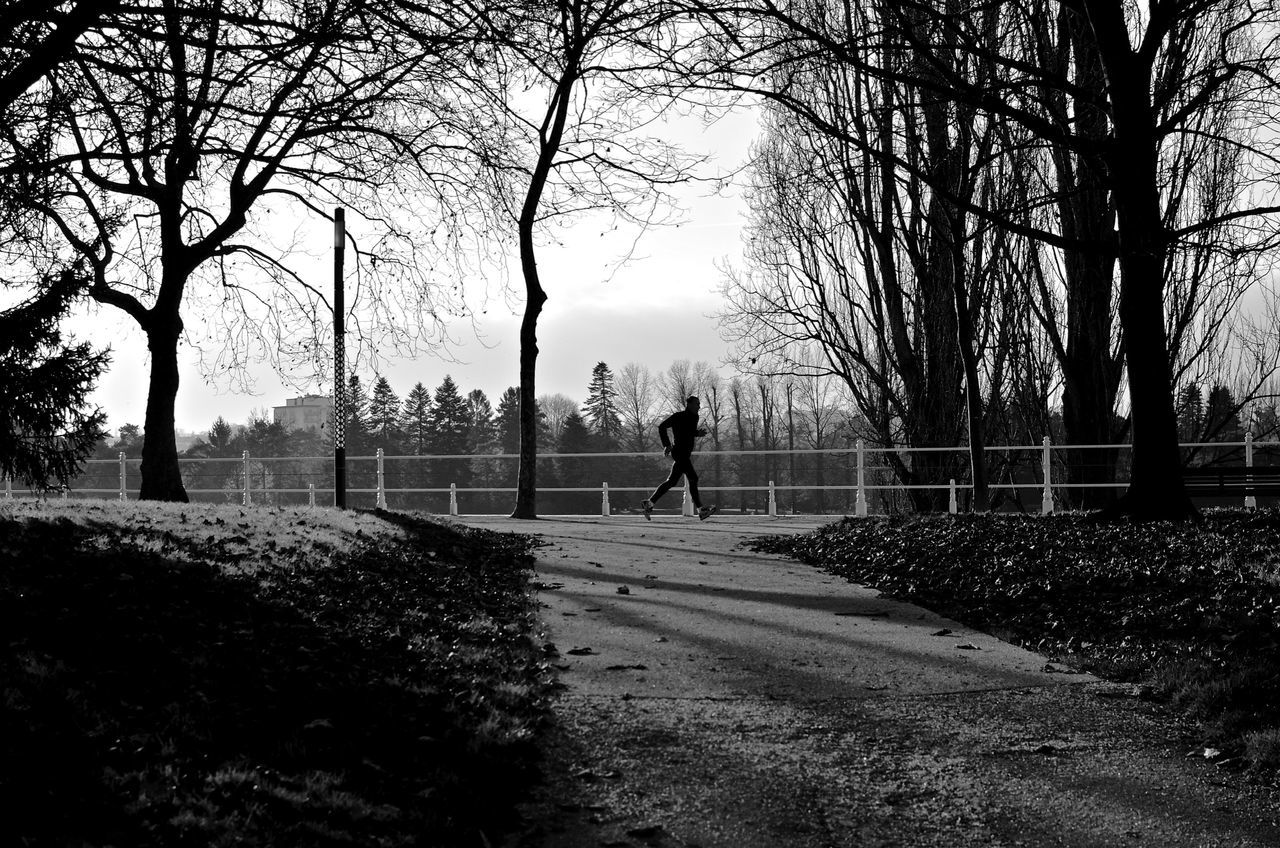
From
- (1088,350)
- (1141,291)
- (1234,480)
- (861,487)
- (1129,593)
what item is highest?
(1088,350)

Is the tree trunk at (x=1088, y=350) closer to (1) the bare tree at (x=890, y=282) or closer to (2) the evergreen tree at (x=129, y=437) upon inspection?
(1) the bare tree at (x=890, y=282)

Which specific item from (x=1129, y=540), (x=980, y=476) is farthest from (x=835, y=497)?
(x=1129, y=540)

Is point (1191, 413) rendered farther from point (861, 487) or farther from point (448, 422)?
point (448, 422)

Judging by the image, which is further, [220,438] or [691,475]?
[220,438]

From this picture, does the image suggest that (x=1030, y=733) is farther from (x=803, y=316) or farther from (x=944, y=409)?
(x=803, y=316)

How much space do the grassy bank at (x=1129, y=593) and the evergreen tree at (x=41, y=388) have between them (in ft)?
27.8

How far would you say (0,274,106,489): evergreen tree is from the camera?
10742 millimetres

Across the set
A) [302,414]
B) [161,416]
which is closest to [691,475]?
[161,416]

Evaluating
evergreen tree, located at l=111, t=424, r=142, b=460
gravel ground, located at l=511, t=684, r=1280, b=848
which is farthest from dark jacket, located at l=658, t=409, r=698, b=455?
evergreen tree, located at l=111, t=424, r=142, b=460

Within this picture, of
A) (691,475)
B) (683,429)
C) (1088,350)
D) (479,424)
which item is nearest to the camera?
(683,429)

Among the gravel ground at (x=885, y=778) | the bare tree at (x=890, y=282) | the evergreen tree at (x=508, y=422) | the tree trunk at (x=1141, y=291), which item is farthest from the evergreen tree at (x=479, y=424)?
the gravel ground at (x=885, y=778)

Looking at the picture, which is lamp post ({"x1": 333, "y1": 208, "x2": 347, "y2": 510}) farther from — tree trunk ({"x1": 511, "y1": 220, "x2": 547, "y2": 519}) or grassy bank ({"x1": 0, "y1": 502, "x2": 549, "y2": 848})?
grassy bank ({"x1": 0, "y1": 502, "x2": 549, "y2": 848})

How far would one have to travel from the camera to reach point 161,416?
60.7 feet

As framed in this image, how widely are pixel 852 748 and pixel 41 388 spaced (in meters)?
9.45
